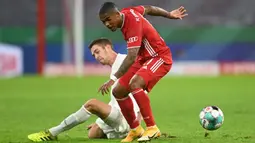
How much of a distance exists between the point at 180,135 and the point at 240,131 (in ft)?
3.42

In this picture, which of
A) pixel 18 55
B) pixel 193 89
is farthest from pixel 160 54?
pixel 18 55

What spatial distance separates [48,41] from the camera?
28.9m

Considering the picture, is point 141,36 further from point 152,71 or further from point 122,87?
point 122,87

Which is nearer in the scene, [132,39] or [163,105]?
[132,39]

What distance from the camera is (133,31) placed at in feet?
27.2

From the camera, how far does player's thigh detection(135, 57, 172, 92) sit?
8.47m

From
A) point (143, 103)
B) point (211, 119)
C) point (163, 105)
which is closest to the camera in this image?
point (143, 103)

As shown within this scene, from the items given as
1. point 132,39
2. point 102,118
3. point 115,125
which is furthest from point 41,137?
point 132,39

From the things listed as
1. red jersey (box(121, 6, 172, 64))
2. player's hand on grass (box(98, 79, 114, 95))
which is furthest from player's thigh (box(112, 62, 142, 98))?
red jersey (box(121, 6, 172, 64))

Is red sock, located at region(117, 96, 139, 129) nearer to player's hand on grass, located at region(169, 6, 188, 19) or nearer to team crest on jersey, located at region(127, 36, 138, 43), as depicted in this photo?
team crest on jersey, located at region(127, 36, 138, 43)

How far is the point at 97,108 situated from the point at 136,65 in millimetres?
813

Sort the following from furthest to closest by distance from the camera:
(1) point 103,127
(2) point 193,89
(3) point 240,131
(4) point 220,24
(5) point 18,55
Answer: (4) point 220,24 → (5) point 18,55 → (2) point 193,89 → (3) point 240,131 → (1) point 103,127

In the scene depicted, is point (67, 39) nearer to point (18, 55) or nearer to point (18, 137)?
point (18, 55)

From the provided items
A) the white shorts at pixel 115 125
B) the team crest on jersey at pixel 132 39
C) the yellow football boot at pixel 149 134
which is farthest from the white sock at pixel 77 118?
the team crest on jersey at pixel 132 39
